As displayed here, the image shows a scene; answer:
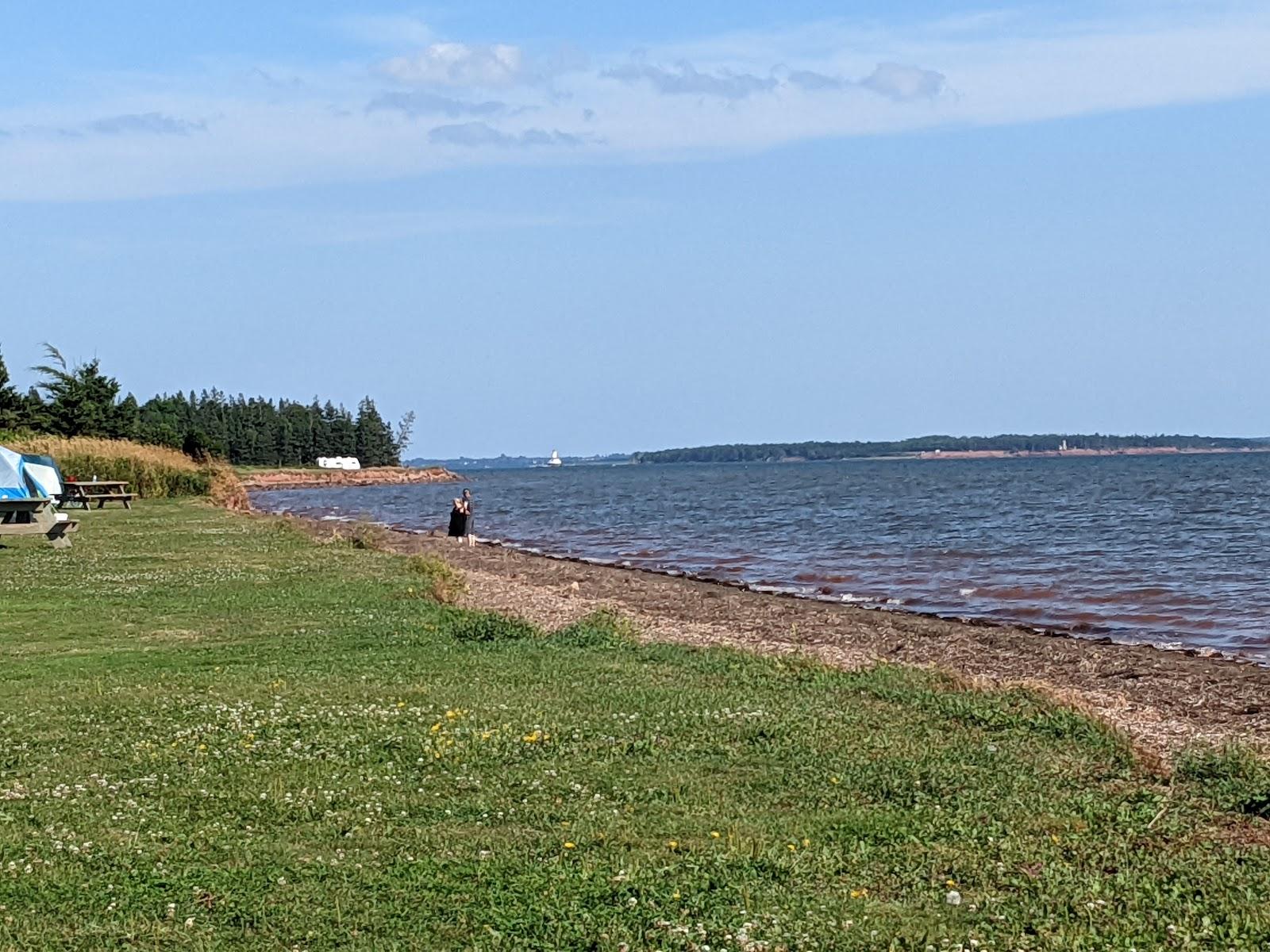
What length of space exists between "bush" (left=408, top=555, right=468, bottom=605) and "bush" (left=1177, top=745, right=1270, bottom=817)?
1277 cm

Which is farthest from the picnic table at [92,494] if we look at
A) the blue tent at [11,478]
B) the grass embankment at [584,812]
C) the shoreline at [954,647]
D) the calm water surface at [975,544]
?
the grass embankment at [584,812]

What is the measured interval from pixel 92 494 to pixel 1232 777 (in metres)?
42.6

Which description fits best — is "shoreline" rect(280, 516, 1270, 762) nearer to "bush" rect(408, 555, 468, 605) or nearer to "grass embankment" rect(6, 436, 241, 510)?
"bush" rect(408, 555, 468, 605)

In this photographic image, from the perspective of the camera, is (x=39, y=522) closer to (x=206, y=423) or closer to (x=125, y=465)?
(x=125, y=465)

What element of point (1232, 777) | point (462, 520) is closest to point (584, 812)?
point (1232, 777)

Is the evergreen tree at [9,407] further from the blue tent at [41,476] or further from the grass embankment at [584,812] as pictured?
the grass embankment at [584,812]

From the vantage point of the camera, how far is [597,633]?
17344 millimetres

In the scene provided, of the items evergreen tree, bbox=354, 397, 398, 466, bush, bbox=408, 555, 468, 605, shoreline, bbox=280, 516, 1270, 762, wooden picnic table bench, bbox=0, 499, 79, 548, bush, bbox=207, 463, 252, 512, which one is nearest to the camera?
shoreline, bbox=280, 516, 1270, 762

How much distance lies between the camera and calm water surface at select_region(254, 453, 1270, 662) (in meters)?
26.2

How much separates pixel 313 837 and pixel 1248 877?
17.4ft

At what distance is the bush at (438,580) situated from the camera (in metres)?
22.0

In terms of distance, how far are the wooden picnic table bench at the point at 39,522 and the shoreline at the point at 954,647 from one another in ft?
29.2

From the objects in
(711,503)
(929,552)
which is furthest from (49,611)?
(711,503)

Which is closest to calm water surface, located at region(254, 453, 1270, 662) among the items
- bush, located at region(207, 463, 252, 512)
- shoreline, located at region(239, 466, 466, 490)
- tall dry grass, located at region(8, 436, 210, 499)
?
bush, located at region(207, 463, 252, 512)
